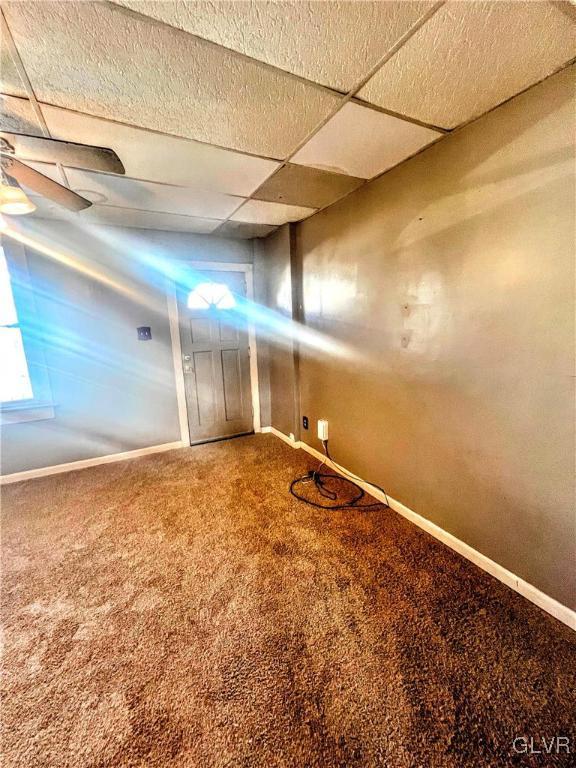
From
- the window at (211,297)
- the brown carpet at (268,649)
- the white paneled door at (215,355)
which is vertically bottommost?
the brown carpet at (268,649)

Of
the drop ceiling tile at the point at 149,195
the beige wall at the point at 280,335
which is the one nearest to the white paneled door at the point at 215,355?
the beige wall at the point at 280,335

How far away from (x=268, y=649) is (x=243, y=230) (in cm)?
339

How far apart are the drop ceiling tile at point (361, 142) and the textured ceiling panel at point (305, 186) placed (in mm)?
87

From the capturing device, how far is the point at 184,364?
3500mm

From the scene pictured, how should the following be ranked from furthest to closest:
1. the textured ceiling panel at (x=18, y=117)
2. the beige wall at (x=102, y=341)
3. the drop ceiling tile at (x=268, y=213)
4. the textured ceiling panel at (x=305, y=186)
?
the beige wall at (x=102, y=341)
the drop ceiling tile at (x=268, y=213)
the textured ceiling panel at (x=305, y=186)
the textured ceiling panel at (x=18, y=117)

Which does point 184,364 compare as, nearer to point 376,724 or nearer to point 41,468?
point 41,468

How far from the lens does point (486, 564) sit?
68.2 inches

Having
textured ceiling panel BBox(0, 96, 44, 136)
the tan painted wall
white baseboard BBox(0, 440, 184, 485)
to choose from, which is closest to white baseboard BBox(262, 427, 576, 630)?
the tan painted wall

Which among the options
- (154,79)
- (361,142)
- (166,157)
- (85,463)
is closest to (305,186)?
(361,142)

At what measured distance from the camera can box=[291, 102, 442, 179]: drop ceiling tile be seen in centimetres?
148

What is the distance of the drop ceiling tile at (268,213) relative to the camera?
101 inches

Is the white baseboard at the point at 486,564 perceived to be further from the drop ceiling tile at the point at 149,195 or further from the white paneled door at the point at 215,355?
the drop ceiling tile at the point at 149,195

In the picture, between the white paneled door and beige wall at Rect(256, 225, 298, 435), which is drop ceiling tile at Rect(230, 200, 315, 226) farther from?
the white paneled door

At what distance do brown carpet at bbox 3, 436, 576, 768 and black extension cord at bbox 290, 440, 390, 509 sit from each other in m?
0.13
